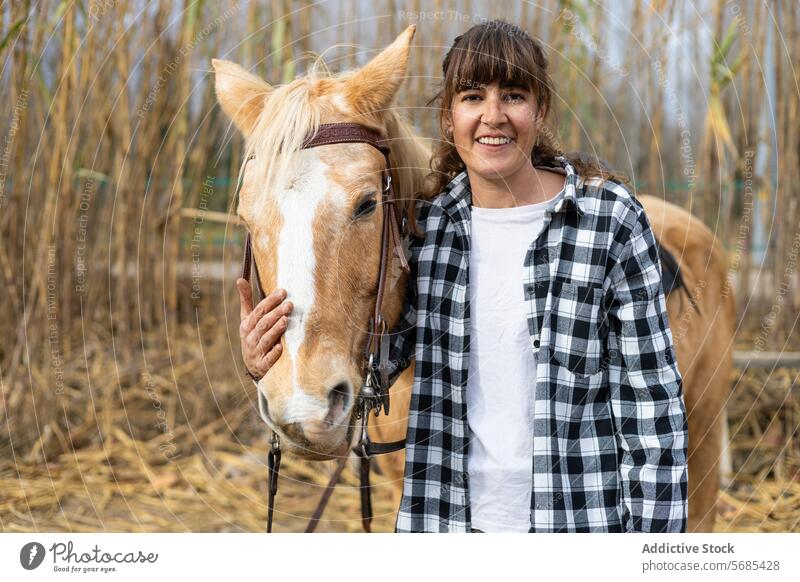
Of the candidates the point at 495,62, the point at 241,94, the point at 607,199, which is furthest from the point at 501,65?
the point at 241,94

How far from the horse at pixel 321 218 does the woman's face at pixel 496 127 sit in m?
0.23

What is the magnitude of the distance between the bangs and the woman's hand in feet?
2.15

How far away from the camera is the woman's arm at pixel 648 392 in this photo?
1.52m

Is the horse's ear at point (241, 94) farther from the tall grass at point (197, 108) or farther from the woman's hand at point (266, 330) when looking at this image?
the tall grass at point (197, 108)

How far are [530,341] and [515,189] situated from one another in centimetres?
37

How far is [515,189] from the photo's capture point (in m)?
1.63


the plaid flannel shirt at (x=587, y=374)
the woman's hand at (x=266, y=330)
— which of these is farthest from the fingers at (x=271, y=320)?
the plaid flannel shirt at (x=587, y=374)

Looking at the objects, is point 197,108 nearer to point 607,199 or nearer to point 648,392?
point 607,199

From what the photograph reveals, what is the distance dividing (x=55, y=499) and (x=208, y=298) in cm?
151

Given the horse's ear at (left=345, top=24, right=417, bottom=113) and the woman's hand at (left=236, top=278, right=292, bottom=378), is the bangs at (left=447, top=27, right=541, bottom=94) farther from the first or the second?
the woman's hand at (left=236, top=278, right=292, bottom=378)
